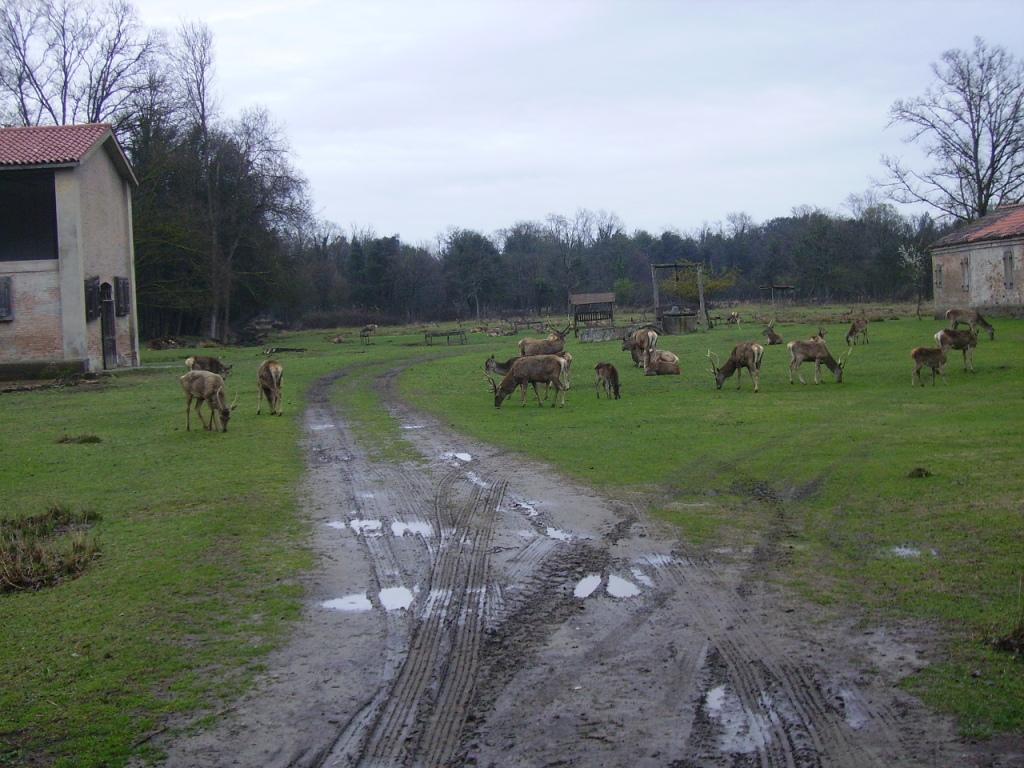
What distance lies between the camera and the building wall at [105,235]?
37031 mm

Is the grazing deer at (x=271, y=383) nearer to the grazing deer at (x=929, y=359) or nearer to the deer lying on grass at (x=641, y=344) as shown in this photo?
the deer lying on grass at (x=641, y=344)

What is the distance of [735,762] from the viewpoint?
17.3 feet

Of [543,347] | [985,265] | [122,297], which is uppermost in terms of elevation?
[985,265]

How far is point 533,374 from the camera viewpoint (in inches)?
941

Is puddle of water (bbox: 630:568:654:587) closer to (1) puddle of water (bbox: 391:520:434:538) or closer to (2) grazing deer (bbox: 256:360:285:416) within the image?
(1) puddle of water (bbox: 391:520:434:538)

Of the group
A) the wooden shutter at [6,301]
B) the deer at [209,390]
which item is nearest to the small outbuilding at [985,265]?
the deer at [209,390]

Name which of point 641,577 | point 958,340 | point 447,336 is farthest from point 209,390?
point 447,336

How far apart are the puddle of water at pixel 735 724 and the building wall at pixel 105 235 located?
1344 inches

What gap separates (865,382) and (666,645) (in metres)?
20.1

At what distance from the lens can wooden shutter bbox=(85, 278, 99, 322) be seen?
1438 inches

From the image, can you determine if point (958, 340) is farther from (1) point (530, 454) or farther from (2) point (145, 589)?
(2) point (145, 589)

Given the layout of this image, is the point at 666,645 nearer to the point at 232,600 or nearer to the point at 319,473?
the point at 232,600

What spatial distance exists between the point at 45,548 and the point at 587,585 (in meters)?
5.71

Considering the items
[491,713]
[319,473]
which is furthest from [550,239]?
[491,713]
